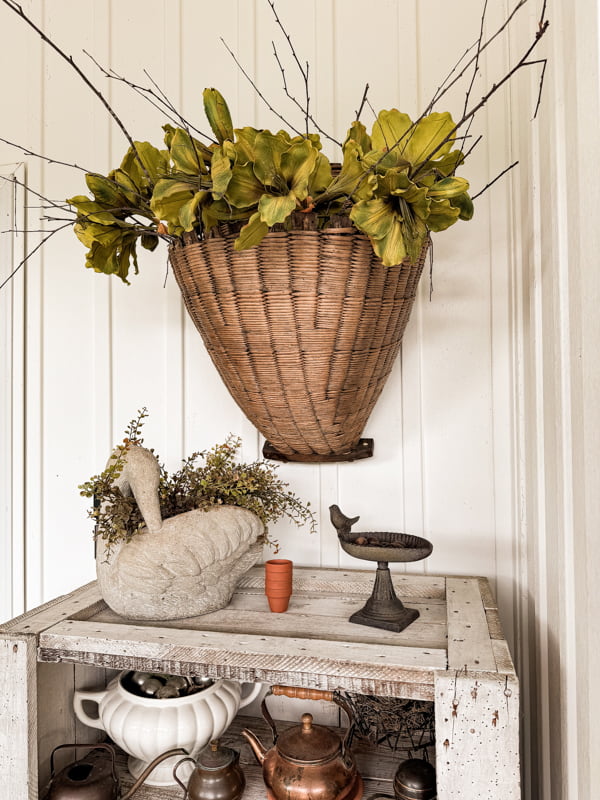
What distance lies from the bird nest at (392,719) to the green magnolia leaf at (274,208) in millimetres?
703

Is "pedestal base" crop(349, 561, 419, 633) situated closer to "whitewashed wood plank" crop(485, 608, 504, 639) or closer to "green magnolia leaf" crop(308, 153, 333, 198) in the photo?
"whitewashed wood plank" crop(485, 608, 504, 639)

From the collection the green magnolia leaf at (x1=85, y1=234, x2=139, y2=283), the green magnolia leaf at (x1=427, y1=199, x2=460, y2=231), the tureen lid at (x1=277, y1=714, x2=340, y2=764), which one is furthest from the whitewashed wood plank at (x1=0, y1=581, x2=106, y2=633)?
the green magnolia leaf at (x1=427, y1=199, x2=460, y2=231)

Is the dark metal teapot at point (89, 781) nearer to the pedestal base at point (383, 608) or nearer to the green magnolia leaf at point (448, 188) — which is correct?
the pedestal base at point (383, 608)

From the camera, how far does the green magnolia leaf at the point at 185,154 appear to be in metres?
0.86

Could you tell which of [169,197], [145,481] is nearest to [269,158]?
[169,197]

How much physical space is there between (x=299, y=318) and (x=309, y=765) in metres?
0.65

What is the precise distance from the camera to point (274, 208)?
804 millimetres

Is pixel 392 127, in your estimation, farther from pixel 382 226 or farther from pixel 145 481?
pixel 145 481

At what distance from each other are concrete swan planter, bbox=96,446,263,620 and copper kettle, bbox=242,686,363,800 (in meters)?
0.20

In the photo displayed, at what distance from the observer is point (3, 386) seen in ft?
4.89

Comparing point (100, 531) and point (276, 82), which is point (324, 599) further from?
point (276, 82)

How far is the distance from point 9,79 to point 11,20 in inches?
5.6

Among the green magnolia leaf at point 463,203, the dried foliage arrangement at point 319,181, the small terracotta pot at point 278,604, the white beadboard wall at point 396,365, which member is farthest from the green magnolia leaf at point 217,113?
the small terracotta pot at point 278,604

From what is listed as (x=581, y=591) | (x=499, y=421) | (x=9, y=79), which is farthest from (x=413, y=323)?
(x=9, y=79)
